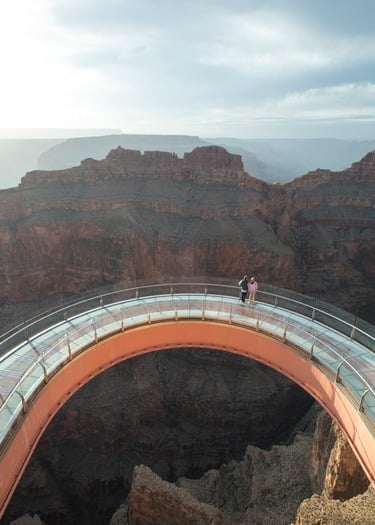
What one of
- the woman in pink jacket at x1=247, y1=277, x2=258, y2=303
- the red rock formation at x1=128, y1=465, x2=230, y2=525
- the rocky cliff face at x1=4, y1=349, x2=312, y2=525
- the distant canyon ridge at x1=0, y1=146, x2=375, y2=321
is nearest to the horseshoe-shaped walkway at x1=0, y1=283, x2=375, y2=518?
the woman in pink jacket at x1=247, y1=277, x2=258, y2=303

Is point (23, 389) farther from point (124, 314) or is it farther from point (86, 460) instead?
point (86, 460)

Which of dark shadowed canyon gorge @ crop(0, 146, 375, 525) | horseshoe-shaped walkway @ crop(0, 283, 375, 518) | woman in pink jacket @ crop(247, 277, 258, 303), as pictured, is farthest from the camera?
dark shadowed canyon gorge @ crop(0, 146, 375, 525)

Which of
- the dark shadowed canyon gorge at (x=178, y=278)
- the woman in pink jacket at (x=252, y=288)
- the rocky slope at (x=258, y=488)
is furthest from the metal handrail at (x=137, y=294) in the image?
the rocky slope at (x=258, y=488)

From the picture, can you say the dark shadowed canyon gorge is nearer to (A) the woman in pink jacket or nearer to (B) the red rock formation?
(B) the red rock formation

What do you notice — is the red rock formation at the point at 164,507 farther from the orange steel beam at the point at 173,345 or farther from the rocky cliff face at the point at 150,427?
the rocky cliff face at the point at 150,427

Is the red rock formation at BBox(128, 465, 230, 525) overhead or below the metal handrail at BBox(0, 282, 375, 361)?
below

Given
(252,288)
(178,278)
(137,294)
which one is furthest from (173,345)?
(178,278)
